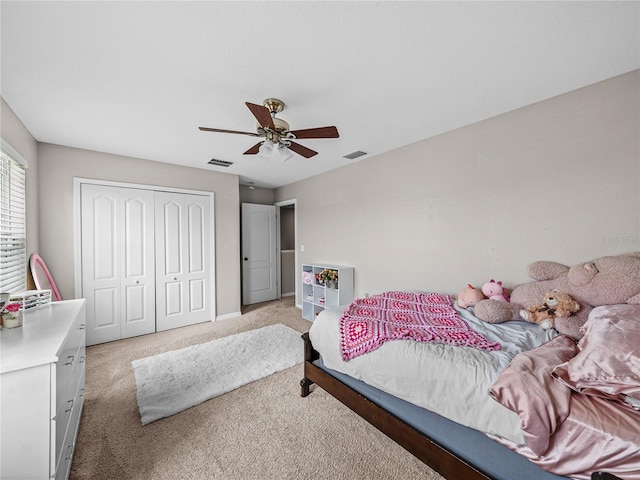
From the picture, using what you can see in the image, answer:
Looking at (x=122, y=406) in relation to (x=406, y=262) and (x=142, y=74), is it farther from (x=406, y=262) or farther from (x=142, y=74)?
(x=406, y=262)

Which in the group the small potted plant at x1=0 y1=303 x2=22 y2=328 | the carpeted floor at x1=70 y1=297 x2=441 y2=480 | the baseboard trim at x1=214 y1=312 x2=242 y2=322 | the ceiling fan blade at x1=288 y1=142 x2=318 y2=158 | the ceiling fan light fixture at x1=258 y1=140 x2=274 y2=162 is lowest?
the carpeted floor at x1=70 y1=297 x2=441 y2=480

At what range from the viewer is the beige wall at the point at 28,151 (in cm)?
208

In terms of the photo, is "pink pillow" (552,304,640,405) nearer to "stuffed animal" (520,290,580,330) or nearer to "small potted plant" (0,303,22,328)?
"stuffed animal" (520,290,580,330)

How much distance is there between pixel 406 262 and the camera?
10.6 feet

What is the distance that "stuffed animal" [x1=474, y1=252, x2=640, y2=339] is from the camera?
5.66 feet

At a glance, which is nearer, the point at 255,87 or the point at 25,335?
the point at 25,335

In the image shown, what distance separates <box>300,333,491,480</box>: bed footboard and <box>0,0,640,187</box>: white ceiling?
2112 millimetres

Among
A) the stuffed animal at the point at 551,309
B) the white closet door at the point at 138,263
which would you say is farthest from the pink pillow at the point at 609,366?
the white closet door at the point at 138,263

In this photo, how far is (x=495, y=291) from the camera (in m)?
2.29

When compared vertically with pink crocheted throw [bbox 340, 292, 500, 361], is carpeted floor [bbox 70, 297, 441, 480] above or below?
below

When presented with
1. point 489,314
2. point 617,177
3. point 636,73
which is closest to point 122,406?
point 489,314

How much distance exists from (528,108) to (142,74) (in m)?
3.10

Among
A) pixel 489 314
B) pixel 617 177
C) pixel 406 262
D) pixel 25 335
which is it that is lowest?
pixel 489 314

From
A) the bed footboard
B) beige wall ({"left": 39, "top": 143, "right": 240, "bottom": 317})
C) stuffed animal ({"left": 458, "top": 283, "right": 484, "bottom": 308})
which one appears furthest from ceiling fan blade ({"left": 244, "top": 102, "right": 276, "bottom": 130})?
beige wall ({"left": 39, "top": 143, "right": 240, "bottom": 317})
